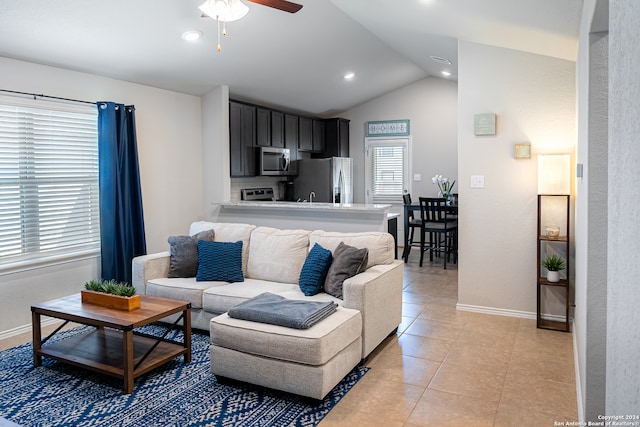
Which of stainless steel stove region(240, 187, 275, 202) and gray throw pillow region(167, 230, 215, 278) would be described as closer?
gray throw pillow region(167, 230, 215, 278)

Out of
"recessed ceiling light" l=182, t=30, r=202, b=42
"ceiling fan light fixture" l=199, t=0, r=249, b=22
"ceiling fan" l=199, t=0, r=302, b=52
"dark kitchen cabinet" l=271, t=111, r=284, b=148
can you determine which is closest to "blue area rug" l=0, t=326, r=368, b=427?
"ceiling fan" l=199, t=0, r=302, b=52

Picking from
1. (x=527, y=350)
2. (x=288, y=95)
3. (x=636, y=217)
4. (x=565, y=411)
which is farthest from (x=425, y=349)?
(x=288, y=95)

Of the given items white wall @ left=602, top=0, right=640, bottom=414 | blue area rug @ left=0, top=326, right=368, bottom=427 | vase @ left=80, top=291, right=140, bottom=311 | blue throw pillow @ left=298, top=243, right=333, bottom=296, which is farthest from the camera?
blue throw pillow @ left=298, top=243, right=333, bottom=296

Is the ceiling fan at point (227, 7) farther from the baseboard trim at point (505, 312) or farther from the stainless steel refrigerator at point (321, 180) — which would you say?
the stainless steel refrigerator at point (321, 180)

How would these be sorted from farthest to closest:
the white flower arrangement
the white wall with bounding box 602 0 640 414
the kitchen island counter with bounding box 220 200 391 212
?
the white flower arrangement, the kitchen island counter with bounding box 220 200 391 212, the white wall with bounding box 602 0 640 414

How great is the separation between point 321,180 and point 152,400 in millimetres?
4729

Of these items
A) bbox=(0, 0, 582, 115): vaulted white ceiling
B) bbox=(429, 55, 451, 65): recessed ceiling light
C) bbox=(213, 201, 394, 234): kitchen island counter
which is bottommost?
bbox=(213, 201, 394, 234): kitchen island counter

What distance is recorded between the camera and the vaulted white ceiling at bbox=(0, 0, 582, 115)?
342cm

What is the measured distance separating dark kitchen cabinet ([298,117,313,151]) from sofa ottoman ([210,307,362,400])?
4.76 m

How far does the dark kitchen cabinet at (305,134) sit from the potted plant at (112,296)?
14.9 ft

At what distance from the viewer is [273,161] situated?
21.7 feet

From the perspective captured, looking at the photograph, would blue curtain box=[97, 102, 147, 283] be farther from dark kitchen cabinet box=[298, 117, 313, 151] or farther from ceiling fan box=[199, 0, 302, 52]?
dark kitchen cabinet box=[298, 117, 313, 151]

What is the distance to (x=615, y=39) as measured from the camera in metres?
1.15

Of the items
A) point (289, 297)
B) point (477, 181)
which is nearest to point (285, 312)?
point (289, 297)
